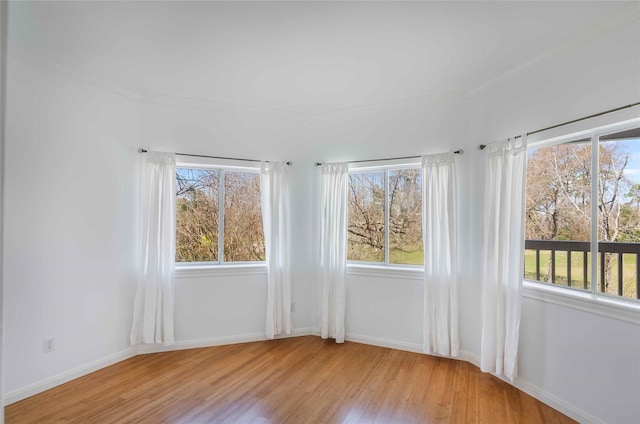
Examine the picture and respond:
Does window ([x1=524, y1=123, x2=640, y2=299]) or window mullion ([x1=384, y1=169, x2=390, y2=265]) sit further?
window mullion ([x1=384, y1=169, x2=390, y2=265])

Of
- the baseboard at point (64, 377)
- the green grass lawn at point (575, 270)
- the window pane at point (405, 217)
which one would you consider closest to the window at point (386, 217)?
the window pane at point (405, 217)

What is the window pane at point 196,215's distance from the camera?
351cm

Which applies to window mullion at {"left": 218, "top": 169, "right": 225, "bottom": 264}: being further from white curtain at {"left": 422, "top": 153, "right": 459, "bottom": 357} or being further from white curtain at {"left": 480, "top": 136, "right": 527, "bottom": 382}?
white curtain at {"left": 480, "top": 136, "right": 527, "bottom": 382}

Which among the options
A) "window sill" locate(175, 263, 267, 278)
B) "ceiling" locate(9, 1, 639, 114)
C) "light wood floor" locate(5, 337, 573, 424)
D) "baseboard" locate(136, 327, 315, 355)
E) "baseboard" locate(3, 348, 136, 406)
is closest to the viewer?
"ceiling" locate(9, 1, 639, 114)

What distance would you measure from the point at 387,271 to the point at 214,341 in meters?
2.15

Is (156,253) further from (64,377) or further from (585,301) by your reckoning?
(585,301)

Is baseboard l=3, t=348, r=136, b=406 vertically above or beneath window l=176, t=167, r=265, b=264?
beneath

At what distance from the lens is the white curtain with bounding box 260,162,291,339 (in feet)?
11.8

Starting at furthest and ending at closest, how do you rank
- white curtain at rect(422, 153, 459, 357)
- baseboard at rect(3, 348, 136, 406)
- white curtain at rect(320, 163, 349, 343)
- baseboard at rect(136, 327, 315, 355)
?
1. white curtain at rect(320, 163, 349, 343)
2. baseboard at rect(136, 327, 315, 355)
3. white curtain at rect(422, 153, 459, 357)
4. baseboard at rect(3, 348, 136, 406)

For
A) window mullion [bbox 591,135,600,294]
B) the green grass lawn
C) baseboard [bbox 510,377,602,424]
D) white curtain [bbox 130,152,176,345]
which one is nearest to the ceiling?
window mullion [bbox 591,135,600,294]

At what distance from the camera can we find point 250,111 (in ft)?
11.9

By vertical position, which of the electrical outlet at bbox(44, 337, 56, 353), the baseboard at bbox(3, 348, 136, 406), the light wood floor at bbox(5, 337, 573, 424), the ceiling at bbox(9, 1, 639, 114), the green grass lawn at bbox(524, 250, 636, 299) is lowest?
the light wood floor at bbox(5, 337, 573, 424)

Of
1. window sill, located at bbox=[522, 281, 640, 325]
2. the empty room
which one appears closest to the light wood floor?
the empty room

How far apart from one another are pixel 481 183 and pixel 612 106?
1099mm
